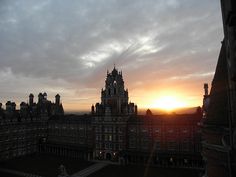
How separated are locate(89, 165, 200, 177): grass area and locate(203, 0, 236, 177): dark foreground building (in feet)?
135

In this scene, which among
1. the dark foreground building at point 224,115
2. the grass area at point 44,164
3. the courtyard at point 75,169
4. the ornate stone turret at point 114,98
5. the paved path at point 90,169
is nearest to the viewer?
the dark foreground building at point 224,115

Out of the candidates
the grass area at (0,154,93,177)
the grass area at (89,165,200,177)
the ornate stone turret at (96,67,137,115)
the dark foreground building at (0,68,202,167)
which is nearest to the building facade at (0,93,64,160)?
the dark foreground building at (0,68,202,167)

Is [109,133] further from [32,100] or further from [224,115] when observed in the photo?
[224,115]

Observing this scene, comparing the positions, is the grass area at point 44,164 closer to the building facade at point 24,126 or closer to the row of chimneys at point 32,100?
the building facade at point 24,126

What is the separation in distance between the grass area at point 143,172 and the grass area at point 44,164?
6.93 metres

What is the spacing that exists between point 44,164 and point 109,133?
1828cm

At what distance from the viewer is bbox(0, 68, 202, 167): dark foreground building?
61938mm

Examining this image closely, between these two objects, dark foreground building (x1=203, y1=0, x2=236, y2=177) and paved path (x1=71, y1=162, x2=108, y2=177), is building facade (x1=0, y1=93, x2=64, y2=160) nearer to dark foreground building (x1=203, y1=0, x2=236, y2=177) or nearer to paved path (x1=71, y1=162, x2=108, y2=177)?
paved path (x1=71, y1=162, x2=108, y2=177)

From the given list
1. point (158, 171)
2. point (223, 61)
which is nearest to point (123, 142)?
A: point (158, 171)

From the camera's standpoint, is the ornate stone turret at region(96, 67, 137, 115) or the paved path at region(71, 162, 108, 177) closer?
the paved path at region(71, 162, 108, 177)

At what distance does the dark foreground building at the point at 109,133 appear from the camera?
203 ft

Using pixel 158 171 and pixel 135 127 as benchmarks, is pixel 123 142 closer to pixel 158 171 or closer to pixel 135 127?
pixel 135 127

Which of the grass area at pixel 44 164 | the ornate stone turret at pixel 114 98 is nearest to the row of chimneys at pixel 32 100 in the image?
the grass area at pixel 44 164

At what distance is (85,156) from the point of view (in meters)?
73.9
